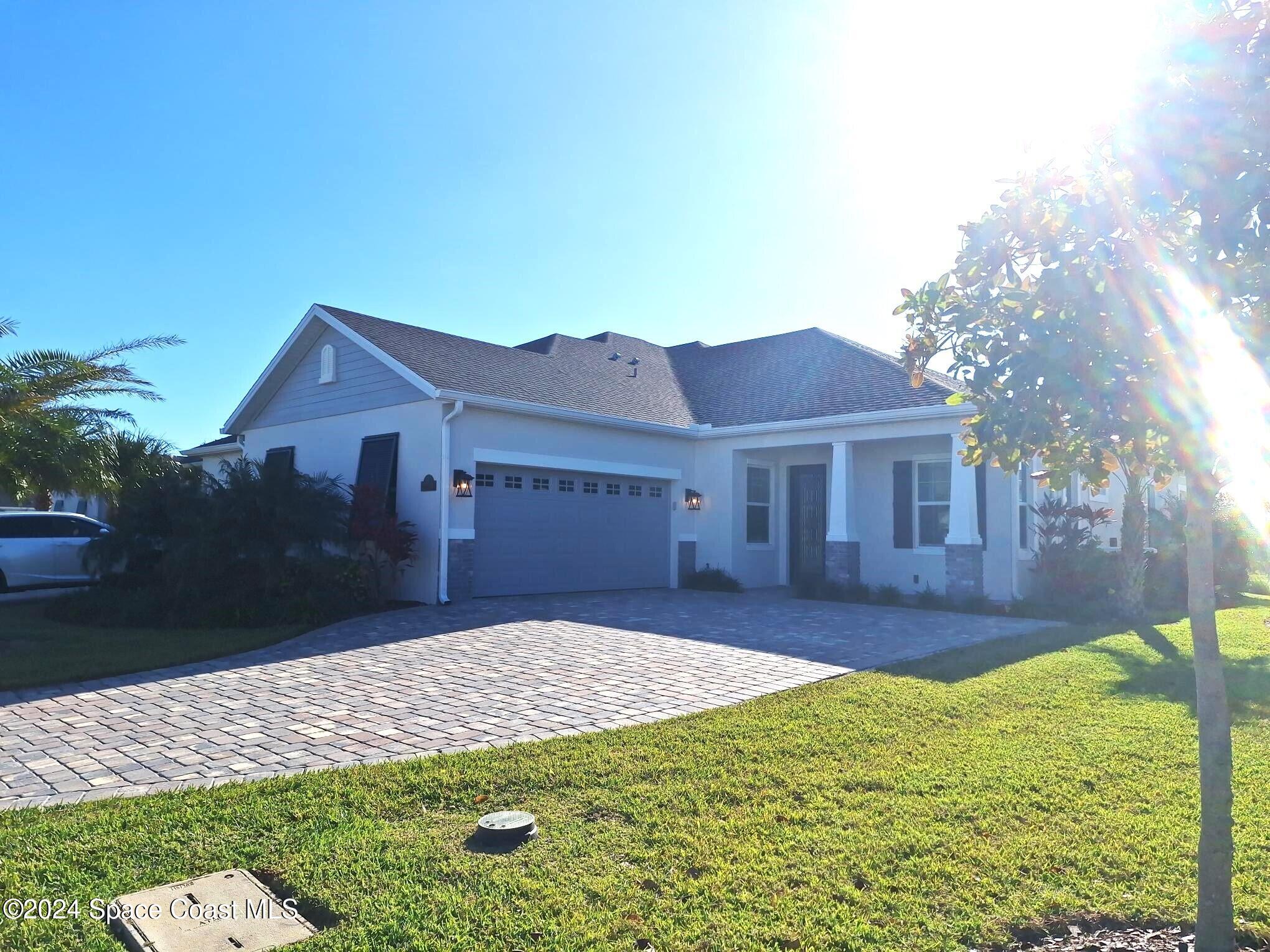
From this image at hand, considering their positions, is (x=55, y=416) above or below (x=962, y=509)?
above

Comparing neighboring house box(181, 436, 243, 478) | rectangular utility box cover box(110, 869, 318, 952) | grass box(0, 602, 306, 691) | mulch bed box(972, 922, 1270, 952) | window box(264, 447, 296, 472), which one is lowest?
grass box(0, 602, 306, 691)

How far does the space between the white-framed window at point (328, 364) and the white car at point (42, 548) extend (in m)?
4.61

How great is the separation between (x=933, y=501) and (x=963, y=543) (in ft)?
5.83

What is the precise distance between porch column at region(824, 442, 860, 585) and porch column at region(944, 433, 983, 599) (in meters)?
1.77

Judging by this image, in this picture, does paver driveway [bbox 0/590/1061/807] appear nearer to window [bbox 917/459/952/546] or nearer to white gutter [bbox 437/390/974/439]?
window [bbox 917/459/952/546]

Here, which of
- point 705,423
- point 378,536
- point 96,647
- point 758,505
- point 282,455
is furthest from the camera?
point 705,423

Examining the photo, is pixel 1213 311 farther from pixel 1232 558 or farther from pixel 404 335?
pixel 1232 558

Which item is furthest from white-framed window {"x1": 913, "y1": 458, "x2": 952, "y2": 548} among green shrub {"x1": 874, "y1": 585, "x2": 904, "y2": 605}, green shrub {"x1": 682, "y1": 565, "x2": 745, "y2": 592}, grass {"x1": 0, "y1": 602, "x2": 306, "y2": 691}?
grass {"x1": 0, "y1": 602, "x2": 306, "y2": 691}

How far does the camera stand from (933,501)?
15.2m

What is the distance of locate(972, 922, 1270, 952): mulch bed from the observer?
2902 mm

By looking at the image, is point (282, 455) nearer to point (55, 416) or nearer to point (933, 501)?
point (55, 416)

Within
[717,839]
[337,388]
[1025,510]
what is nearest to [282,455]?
[337,388]

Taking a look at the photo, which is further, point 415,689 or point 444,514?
point 444,514

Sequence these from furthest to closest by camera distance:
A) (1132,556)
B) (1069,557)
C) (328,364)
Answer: (328,364)
(1069,557)
(1132,556)
